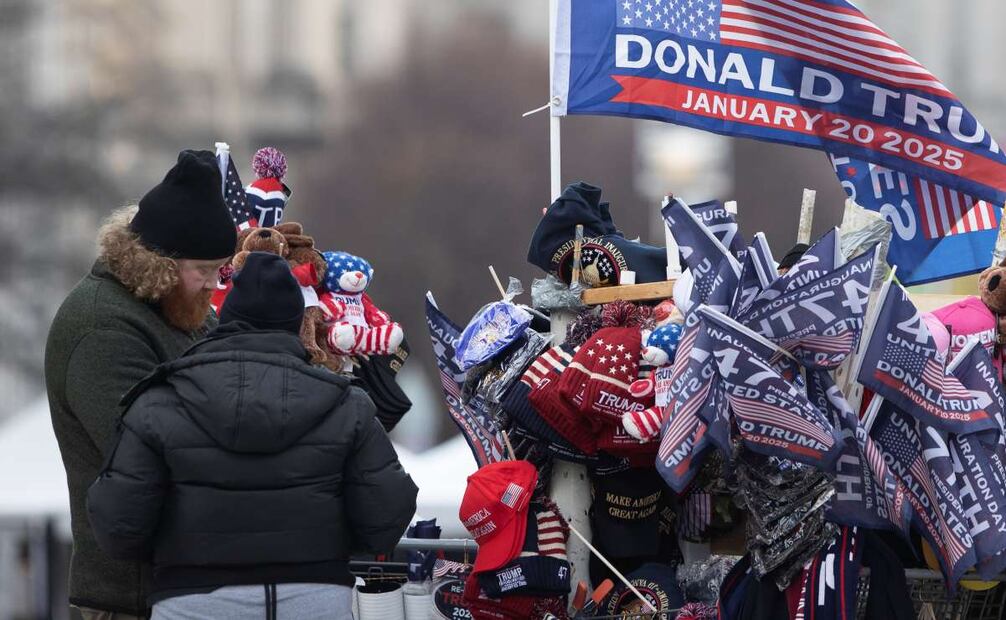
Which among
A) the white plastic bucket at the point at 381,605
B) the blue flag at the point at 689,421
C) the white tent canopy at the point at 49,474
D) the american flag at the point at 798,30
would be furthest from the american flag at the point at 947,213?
the white tent canopy at the point at 49,474

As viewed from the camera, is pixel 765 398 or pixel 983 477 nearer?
pixel 765 398

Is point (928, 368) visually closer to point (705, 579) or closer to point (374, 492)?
point (705, 579)

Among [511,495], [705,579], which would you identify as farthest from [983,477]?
[511,495]

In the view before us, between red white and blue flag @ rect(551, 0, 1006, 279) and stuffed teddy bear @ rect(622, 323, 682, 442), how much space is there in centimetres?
109

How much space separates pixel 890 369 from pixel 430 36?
17097 mm

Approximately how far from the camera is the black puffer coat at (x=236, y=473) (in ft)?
11.7

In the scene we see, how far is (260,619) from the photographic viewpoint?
3.60 metres

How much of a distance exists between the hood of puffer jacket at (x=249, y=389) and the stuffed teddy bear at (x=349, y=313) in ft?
5.55

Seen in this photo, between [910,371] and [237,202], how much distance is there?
2364mm

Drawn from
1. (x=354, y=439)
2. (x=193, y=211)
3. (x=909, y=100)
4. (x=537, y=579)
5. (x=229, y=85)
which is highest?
(x=229, y=85)

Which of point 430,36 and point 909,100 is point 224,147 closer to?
point 909,100

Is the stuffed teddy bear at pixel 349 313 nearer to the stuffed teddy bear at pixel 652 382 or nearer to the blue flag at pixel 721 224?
the stuffed teddy bear at pixel 652 382

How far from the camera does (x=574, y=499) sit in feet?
17.2

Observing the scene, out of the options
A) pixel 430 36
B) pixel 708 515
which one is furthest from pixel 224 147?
pixel 430 36
